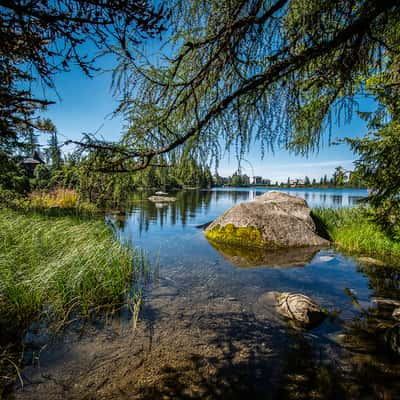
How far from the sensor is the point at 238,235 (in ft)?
28.9

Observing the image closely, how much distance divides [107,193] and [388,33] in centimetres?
293

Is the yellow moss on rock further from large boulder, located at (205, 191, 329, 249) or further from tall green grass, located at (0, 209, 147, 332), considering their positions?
tall green grass, located at (0, 209, 147, 332)

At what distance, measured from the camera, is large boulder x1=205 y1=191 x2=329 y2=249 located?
27.5 ft

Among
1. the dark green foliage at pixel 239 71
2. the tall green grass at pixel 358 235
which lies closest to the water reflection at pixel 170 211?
the dark green foliage at pixel 239 71

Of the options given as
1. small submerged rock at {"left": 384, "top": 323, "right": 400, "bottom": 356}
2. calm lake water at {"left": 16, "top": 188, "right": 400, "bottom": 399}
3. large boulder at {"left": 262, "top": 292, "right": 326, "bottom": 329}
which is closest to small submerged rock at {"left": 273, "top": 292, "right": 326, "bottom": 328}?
large boulder at {"left": 262, "top": 292, "right": 326, "bottom": 329}

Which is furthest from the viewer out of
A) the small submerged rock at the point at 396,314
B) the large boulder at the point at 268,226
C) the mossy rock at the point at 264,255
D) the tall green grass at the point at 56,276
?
the large boulder at the point at 268,226

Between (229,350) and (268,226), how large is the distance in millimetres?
6186

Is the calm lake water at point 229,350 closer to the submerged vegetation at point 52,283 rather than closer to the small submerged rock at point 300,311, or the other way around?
the small submerged rock at point 300,311

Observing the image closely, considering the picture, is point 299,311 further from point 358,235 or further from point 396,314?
point 358,235

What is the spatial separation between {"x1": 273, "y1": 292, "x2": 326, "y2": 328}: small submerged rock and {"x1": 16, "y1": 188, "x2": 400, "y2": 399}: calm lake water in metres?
0.15

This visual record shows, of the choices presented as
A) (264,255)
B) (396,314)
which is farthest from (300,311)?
(264,255)

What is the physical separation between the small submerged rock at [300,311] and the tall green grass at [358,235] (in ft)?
12.0

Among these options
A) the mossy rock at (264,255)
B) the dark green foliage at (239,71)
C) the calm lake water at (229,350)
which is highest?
the dark green foliage at (239,71)

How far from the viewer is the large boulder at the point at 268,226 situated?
27.5 feet
